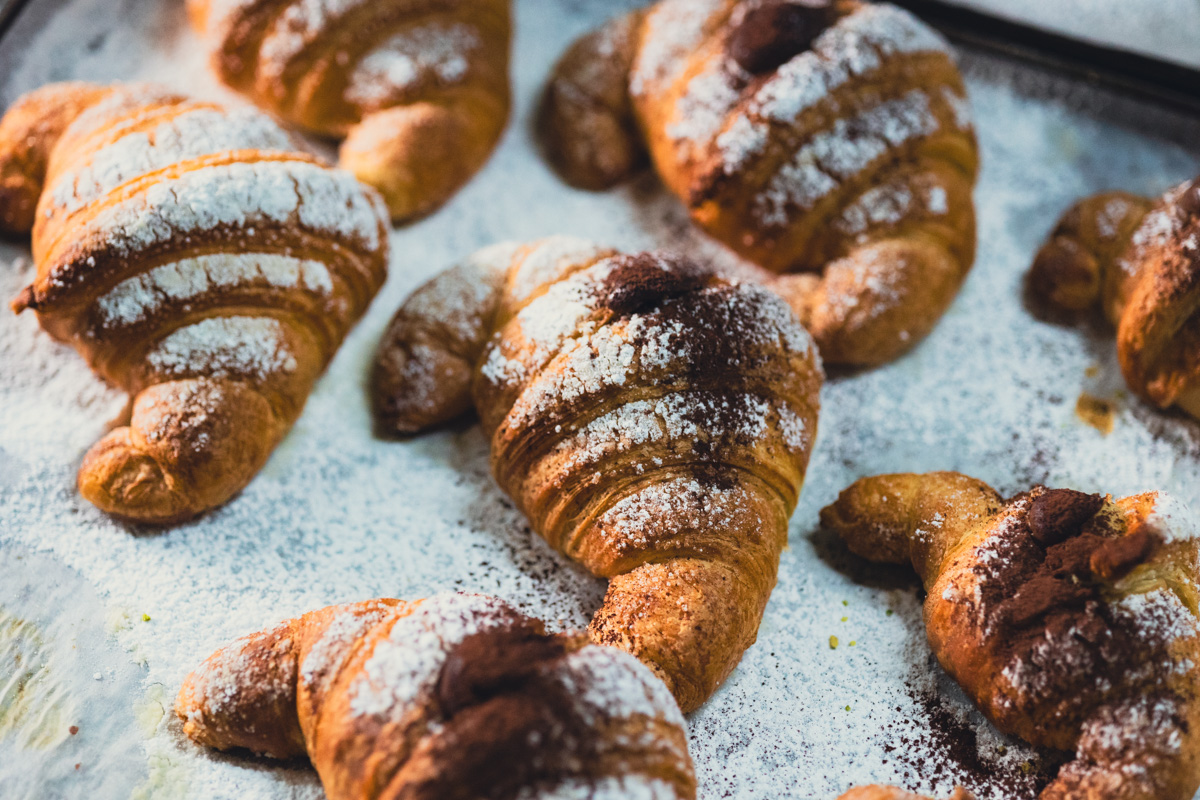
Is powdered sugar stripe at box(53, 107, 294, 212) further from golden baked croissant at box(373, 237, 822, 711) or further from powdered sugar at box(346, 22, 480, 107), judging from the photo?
golden baked croissant at box(373, 237, 822, 711)

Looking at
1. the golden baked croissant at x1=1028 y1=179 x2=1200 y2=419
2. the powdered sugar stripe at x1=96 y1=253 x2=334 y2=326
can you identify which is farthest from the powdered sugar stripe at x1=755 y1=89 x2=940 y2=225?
the powdered sugar stripe at x1=96 y1=253 x2=334 y2=326

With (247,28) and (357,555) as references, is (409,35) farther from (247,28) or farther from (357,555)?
(357,555)

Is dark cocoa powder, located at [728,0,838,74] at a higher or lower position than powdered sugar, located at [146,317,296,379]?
higher

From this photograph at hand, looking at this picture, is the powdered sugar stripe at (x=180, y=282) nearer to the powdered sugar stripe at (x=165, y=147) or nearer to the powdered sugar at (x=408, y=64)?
the powdered sugar stripe at (x=165, y=147)

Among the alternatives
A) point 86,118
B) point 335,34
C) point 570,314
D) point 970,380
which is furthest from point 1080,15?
point 86,118

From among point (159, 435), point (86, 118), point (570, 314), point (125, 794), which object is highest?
point (86, 118)

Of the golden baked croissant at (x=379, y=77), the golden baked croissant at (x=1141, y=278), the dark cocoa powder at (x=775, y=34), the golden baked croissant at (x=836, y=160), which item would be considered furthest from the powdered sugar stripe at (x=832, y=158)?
the golden baked croissant at (x=379, y=77)
